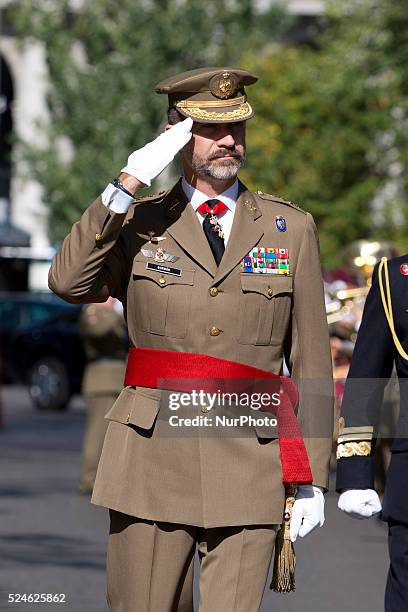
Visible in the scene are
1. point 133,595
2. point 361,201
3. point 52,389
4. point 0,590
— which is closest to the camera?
point 133,595

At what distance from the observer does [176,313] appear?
5.32 m

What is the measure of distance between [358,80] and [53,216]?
1311 cm

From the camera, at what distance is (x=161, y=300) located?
5.33 meters

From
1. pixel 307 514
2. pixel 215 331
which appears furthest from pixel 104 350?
pixel 307 514

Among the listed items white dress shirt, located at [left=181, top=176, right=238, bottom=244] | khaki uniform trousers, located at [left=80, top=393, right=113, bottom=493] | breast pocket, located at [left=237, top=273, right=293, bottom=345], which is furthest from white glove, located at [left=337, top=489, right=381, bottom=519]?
khaki uniform trousers, located at [left=80, top=393, right=113, bottom=493]

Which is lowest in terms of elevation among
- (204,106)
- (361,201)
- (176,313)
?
(176,313)

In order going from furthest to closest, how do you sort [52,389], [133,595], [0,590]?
1. [52,389]
2. [0,590]
3. [133,595]

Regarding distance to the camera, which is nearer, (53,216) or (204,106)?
(204,106)

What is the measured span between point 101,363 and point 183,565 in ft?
30.1

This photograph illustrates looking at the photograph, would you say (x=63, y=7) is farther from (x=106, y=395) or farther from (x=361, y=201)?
(x=106, y=395)

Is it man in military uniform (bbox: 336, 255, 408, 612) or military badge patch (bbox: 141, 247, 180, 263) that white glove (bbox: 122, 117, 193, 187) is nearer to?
military badge patch (bbox: 141, 247, 180, 263)

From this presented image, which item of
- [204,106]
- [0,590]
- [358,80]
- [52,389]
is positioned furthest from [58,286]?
[358,80]

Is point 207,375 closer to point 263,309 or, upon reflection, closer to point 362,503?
point 263,309

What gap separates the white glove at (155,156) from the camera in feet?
17.2
